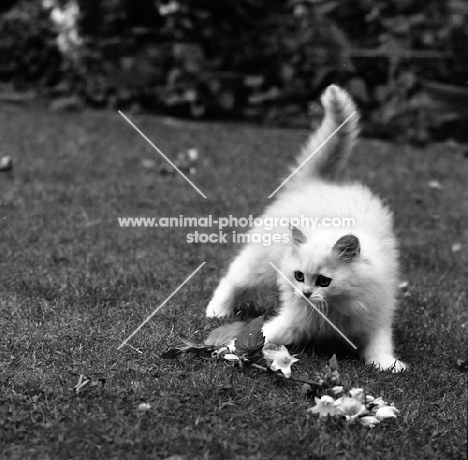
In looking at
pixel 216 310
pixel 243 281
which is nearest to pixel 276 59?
pixel 243 281

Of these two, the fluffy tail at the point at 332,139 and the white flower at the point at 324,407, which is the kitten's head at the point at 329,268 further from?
the fluffy tail at the point at 332,139

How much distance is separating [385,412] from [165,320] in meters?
1.13

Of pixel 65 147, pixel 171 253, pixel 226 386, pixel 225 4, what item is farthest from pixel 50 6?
pixel 226 386

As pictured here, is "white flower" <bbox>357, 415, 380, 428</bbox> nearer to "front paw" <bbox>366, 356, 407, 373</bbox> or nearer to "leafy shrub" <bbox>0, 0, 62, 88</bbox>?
"front paw" <bbox>366, 356, 407, 373</bbox>

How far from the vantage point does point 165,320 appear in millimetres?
3143

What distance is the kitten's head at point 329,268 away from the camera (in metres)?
2.77

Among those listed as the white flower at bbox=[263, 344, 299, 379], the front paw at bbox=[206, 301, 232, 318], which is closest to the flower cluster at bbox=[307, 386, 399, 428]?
the white flower at bbox=[263, 344, 299, 379]

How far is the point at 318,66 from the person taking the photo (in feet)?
24.5

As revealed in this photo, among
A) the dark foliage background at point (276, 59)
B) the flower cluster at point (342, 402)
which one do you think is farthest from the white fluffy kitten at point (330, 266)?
the dark foliage background at point (276, 59)

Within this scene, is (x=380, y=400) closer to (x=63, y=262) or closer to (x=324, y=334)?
(x=324, y=334)

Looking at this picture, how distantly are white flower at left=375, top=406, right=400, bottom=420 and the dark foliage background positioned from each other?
16.7 ft

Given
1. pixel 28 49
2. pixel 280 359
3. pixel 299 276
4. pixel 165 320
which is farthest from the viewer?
pixel 28 49

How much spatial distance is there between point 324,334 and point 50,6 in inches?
274

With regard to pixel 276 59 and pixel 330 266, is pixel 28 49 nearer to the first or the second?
pixel 276 59
